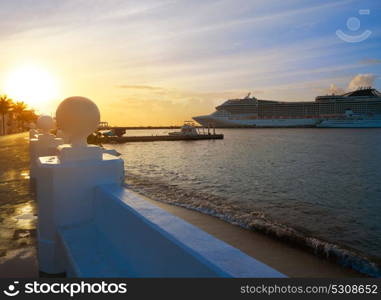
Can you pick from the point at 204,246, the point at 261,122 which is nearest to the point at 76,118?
the point at 204,246

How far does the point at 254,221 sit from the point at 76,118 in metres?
6.11

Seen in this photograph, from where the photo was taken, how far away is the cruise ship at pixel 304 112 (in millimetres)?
111312

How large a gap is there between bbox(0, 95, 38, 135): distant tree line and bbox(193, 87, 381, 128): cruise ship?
60440 millimetres

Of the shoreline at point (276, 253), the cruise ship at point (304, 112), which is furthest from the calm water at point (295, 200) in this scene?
the cruise ship at point (304, 112)

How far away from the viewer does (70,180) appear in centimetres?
361

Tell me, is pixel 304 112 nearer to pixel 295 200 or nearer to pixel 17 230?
pixel 295 200

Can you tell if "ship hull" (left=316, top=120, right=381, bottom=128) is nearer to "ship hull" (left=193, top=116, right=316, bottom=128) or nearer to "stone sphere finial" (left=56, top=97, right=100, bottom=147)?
"ship hull" (left=193, top=116, right=316, bottom=128)

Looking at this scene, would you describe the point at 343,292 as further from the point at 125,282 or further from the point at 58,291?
the point at 58,291

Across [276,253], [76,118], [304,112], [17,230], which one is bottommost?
[276,253]

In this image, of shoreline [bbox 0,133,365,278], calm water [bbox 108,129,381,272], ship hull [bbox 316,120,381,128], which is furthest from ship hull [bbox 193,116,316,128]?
shoreline [bbox 0,133,365,278]

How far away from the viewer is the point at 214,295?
1.83m

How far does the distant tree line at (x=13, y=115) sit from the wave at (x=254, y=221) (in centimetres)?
5227

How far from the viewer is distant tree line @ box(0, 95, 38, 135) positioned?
56.0m

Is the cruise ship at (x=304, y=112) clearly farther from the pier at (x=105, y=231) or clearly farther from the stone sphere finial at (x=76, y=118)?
the stone sphere finial at (x=76, y=118)
